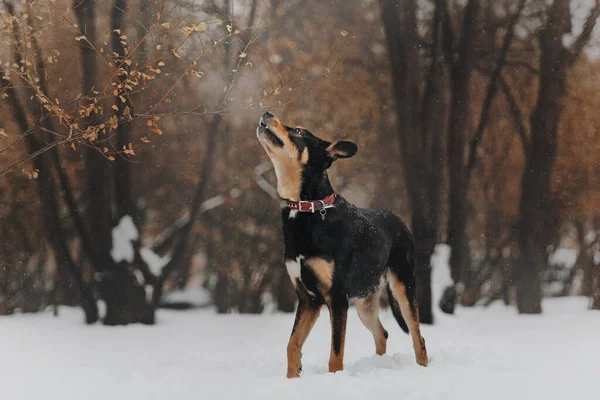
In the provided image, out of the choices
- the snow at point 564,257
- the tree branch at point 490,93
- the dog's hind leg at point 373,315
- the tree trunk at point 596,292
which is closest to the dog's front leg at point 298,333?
the dog's hind leg at point 373,315

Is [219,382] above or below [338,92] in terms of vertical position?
below

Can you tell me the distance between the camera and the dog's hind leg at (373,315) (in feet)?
18.0

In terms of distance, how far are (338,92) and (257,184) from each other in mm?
1488

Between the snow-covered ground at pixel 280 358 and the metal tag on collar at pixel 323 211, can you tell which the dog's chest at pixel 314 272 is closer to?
the metal tag on collar at pixel 323 211

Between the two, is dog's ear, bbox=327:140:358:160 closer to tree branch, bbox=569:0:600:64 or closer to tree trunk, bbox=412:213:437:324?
tree trunk, bbox=412:213:437:324

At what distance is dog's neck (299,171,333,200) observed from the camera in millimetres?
4727

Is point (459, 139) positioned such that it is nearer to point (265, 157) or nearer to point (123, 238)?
point (265, 157)

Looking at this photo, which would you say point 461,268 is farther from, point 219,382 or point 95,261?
point 95,261

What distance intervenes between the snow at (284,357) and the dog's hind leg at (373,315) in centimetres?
14

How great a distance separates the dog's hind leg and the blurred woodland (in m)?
2.13

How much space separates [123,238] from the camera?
7480mm

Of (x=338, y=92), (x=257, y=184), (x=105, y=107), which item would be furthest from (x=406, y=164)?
(x=105, y=107)

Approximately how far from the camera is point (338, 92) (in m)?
7.82

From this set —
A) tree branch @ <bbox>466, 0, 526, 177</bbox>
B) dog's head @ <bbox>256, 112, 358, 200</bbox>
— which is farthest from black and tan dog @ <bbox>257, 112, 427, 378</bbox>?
tree branch @ <bbox>466, 0, 526, 177</bbox>
